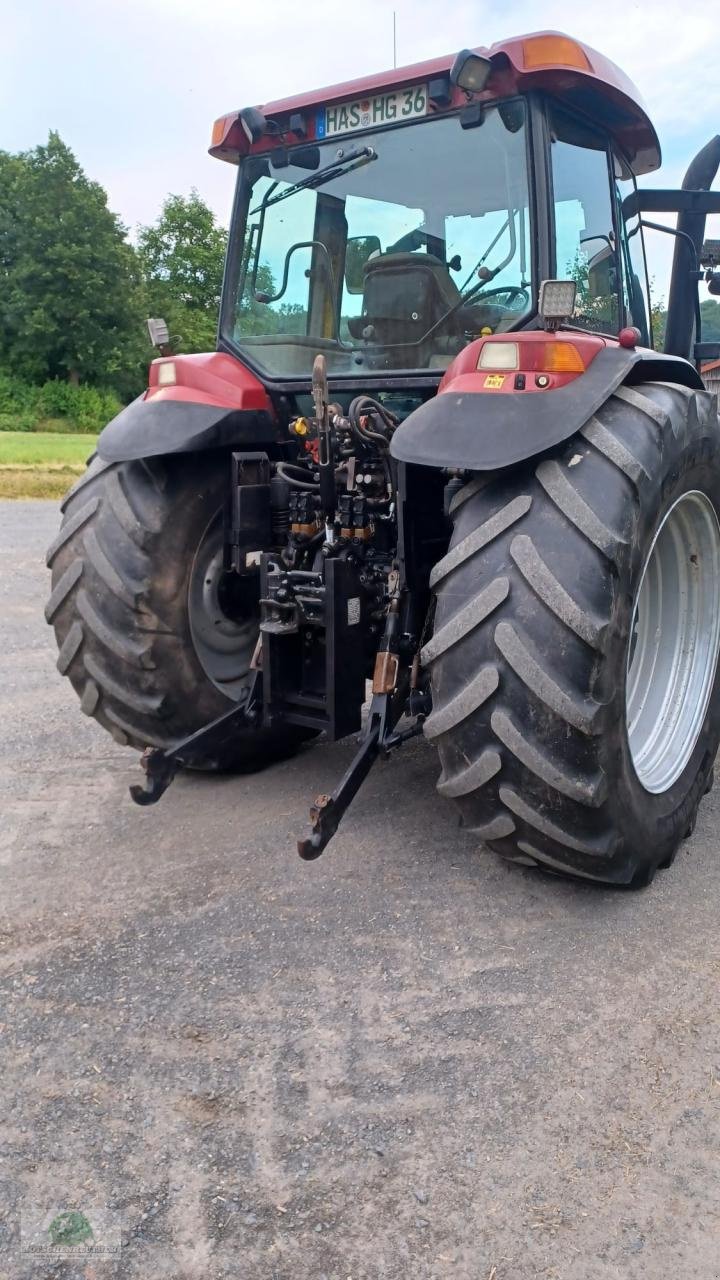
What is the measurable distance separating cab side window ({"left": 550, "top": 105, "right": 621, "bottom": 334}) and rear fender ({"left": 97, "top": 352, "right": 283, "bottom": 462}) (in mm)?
1141

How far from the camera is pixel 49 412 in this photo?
4466cm

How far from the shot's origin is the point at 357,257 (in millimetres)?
3523

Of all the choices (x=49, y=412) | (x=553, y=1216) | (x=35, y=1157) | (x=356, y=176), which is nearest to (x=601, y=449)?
(x=356, y=176)

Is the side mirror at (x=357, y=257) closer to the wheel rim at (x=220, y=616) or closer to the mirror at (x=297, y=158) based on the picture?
the mirror at (x=297, y=158)

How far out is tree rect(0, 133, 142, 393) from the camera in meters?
48.3

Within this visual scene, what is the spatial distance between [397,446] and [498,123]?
1.24 meters

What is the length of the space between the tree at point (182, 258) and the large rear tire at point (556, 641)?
51184 mm

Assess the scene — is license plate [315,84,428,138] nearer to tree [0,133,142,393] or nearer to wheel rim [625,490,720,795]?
wheel rim [625,490,720,795]

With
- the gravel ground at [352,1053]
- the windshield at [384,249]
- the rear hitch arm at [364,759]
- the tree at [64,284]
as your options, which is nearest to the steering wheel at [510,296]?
the windshield at [384,249]

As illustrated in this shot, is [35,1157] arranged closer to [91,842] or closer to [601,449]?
[91,842]

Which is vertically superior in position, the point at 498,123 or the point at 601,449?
the point at 498,123

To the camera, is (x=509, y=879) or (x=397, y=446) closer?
(x=397, y=446)

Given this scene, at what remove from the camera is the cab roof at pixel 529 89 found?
2.96 meters
